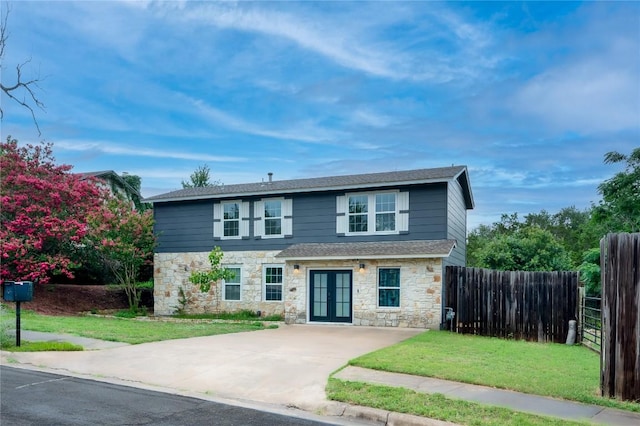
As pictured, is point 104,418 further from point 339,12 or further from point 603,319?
point 339,12

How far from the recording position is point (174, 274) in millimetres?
23375

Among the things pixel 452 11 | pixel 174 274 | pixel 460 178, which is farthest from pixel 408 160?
pixel 452 11

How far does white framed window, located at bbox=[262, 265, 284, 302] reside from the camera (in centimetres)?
2114

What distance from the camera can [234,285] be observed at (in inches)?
867

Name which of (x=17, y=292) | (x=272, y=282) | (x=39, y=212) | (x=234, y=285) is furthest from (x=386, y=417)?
(x=39, y=212)

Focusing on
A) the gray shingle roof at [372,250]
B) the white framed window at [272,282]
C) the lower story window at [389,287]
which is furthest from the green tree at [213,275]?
the lower story window at [389,287]

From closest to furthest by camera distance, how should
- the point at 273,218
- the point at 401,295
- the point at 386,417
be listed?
the point at 386,417 < the point at 401,295 < the point at 273,218

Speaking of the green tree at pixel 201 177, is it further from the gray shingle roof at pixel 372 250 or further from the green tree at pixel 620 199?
the green tree at pixel 620 199

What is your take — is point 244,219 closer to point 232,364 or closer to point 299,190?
point 299,190

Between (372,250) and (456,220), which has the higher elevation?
(456,220)

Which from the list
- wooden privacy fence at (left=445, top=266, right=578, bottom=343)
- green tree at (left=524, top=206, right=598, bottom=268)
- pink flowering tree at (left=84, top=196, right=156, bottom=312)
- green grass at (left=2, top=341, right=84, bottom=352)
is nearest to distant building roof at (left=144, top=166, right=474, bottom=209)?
pink flowering tree at (left=84, top=196, right=156, bottom=312)

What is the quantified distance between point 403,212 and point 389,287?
2.73 m

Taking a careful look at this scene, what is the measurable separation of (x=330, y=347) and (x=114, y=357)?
15.5 feet

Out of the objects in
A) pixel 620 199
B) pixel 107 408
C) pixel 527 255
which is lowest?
pixel 107 408
